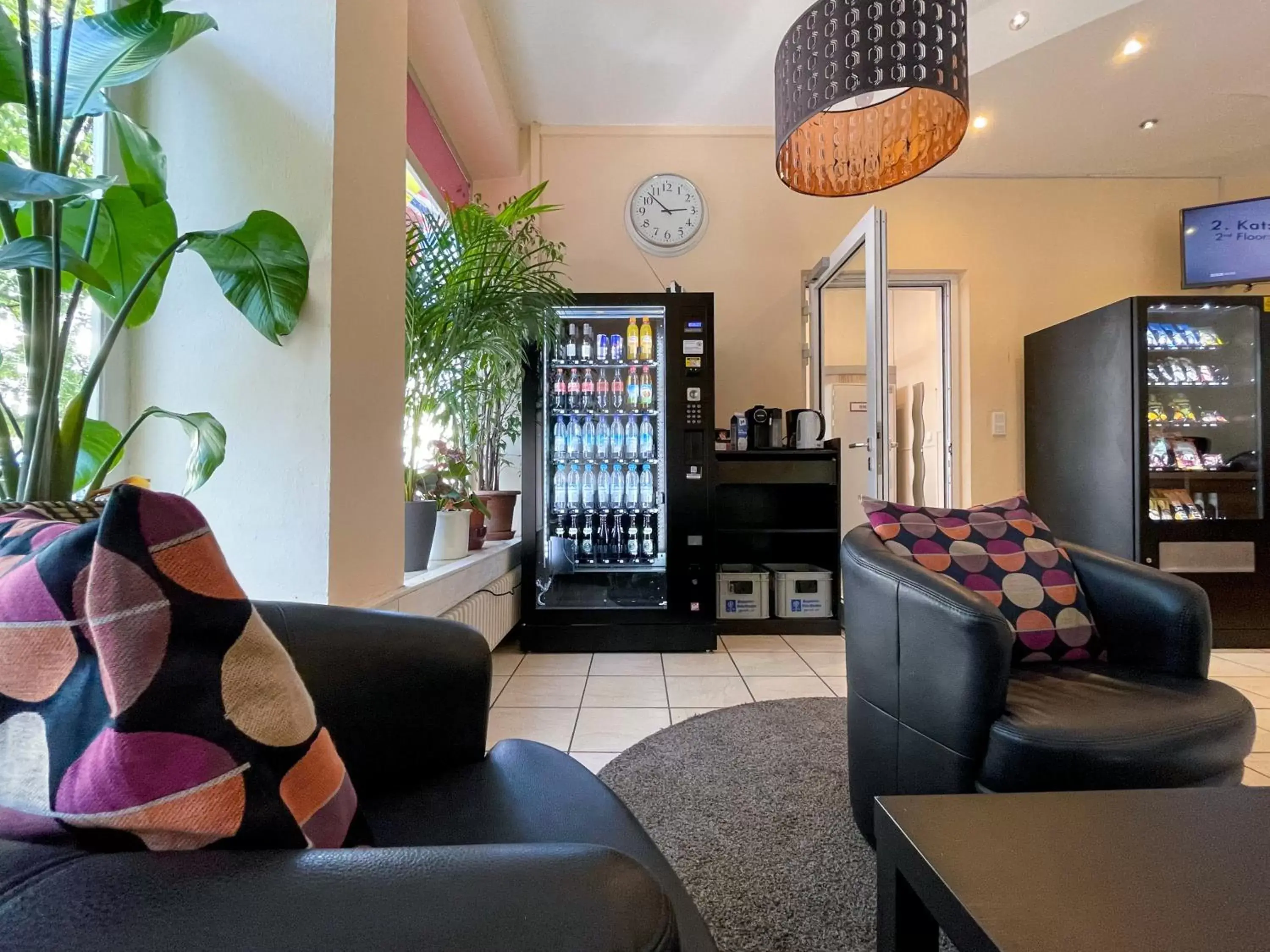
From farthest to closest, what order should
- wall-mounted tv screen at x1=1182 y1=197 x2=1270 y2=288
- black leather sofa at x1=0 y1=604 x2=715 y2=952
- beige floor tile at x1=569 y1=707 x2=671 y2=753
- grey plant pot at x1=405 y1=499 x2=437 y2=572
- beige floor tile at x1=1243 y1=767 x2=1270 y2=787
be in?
wall-mounted tv screen at x1=1182 y1=197 x2=1270 y2=288
grey plant pot at x1=405 y1=499 x2=437 y2=572
beige floor tile at x1=569 y1=707 x2=671 y2=753
beige floor tile at x1=1243 y1=767 x2=1270 y2=787
black leather sofa at x1=0 y1=604 x2=715 y2=952

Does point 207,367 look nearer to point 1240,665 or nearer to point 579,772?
point 579,772

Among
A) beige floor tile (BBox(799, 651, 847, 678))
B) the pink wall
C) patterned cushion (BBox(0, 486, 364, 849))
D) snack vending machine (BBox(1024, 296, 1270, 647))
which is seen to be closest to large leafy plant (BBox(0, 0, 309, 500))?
patterned cushion (BBox(0, 486, 364, 849))

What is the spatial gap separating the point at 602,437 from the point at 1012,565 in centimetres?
197

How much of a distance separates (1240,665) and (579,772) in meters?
3.35

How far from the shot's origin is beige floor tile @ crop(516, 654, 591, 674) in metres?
2.46

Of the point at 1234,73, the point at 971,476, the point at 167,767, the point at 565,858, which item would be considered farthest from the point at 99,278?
the point at 1234,73

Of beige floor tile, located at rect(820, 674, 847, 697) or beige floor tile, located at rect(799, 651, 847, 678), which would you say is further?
beige floor tile, located at rect(799, 651, 847, 678)

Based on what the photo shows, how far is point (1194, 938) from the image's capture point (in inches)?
20.2

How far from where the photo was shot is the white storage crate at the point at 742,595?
3051mm

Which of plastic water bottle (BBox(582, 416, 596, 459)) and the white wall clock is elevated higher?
the white wall clock

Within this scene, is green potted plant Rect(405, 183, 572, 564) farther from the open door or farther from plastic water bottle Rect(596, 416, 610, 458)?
the open door

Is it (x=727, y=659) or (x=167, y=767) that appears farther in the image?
(x=727, y=659)

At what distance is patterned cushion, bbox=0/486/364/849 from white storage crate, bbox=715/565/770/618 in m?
2.77

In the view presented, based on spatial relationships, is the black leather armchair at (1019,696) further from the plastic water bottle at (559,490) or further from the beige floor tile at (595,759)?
the plastic water bottle at (559,490)
